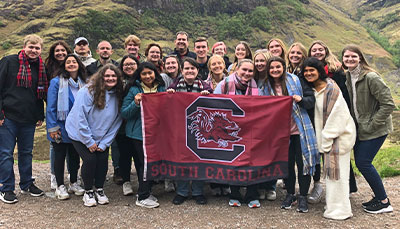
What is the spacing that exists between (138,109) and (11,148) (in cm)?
246

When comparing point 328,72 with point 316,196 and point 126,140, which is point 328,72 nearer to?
point 316,196

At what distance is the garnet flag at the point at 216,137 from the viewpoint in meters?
5.48

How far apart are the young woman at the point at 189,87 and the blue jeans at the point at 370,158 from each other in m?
2.62

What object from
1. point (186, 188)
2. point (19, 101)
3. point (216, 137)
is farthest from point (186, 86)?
point (19, 101)

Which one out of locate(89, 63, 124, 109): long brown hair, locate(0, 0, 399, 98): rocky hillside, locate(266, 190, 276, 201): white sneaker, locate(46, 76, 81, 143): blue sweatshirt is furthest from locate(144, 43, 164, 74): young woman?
locate(0, 0, 399, 98): rocky hillside

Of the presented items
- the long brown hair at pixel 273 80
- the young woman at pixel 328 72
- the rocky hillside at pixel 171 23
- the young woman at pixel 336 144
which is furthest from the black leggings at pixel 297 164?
the rocky hillside at pixel 171 23

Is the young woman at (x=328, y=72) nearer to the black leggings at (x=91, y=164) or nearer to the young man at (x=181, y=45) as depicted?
the young man at (x=181, y=45)

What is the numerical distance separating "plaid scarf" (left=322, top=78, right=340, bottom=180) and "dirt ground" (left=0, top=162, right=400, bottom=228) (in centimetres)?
75

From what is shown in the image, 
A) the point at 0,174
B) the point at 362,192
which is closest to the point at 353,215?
the point at 362,192

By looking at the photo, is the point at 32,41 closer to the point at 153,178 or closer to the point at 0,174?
the point at 0,174

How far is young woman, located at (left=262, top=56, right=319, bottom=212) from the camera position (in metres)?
5.27

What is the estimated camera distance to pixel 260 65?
18.4 ft

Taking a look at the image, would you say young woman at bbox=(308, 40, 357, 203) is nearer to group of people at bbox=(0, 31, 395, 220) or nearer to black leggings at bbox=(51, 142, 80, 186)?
group of people at bbox=(0, 31, 395, 220)

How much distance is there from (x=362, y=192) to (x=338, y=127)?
2273mm
